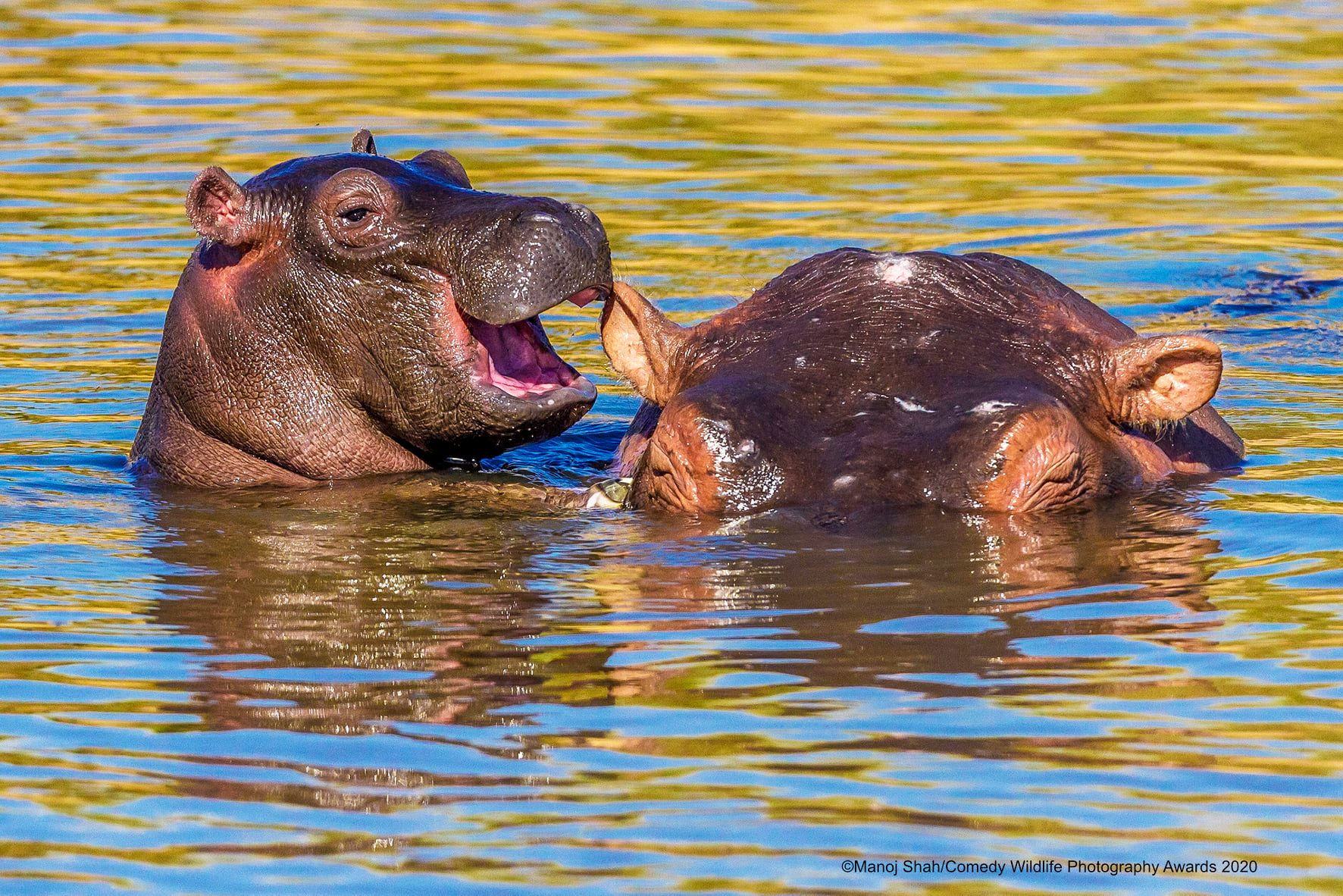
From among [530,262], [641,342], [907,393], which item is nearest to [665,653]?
[907,393]

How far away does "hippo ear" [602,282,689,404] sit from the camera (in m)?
8.35

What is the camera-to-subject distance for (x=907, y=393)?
752 centimetres

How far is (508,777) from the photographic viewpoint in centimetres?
512

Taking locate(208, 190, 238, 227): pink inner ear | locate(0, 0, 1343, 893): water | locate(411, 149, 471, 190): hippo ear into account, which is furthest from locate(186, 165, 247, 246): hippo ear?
locate(0, 0, 1343, 893): water

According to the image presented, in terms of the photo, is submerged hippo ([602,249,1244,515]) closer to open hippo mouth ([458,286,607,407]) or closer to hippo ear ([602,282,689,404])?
hippo ear ([602,282,689,404])

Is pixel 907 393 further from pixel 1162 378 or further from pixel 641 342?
pixel 641 342

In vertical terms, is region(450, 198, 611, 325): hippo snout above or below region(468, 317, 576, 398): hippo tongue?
above

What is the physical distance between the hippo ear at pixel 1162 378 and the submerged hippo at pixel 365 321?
1892 mm

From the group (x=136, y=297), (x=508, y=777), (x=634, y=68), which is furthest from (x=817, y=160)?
(x=508, y=777)

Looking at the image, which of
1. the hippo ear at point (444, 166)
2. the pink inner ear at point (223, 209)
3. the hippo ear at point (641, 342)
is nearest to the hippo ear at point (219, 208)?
the pink inner ear at point (223, 209)

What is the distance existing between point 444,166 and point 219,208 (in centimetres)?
94

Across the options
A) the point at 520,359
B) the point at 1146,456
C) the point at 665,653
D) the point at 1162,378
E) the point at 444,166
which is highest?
the point at 444,166

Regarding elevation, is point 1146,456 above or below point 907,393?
below

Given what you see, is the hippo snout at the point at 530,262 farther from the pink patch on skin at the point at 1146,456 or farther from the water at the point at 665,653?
the pink patch on skin at the point at 1146,456
